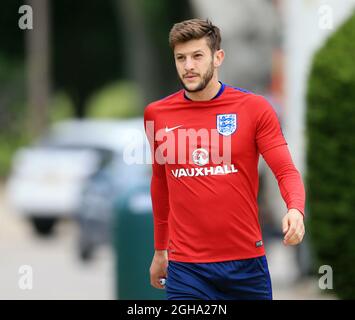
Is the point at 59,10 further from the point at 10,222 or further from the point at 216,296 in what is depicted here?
the point at 216,296

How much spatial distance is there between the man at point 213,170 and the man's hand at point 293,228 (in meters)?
0.29

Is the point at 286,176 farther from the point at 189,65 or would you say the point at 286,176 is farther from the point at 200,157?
the point at 189,65

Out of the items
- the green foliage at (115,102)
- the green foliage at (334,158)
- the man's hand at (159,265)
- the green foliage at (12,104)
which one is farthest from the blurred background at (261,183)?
the green foliage at (115,102)

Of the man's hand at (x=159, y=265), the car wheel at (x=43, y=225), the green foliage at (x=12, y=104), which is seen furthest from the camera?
the green foliage at (x=12, y=104)

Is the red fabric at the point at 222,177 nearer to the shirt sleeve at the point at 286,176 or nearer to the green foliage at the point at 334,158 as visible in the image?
the shirt sleeve at the point at 286,176

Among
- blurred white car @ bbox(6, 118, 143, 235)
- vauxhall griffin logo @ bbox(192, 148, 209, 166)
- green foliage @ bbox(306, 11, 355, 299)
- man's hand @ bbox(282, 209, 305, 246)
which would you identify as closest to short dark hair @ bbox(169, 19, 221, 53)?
vauxhall griffin logo @ bbox(192, 148, 209, 166)

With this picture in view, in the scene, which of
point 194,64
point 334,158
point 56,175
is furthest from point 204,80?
point 56,175

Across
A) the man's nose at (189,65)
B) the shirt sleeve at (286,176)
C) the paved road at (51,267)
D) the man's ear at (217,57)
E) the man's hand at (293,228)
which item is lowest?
the paved road at (51,267)

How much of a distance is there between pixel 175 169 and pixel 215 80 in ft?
1.60

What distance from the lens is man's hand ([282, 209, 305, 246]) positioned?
18.5ft

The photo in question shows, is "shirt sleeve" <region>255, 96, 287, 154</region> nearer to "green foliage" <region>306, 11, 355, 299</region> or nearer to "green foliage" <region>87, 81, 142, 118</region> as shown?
"green foliage" <region>306, 11, 355, 299</region>

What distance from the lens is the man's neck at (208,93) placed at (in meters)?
6.16

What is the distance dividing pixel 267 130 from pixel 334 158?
5.75 m

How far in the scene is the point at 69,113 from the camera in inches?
2447
